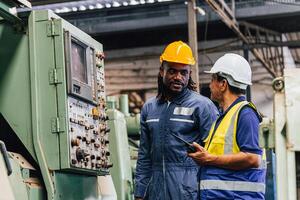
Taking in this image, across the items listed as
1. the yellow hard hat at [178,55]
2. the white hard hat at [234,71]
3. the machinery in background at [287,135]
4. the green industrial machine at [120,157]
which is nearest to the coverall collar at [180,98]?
the yellow hard hat at [178,55]

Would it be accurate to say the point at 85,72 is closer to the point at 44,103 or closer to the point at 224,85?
the point at 44,103

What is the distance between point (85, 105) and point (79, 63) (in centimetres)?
28

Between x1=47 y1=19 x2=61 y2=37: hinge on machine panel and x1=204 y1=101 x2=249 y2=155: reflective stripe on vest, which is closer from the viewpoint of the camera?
x1=204 y1=101 x2=249 y2=155: reflective stripe on vest

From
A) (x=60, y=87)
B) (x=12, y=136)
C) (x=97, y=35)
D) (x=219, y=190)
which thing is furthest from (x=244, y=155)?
(x=97, y=35)

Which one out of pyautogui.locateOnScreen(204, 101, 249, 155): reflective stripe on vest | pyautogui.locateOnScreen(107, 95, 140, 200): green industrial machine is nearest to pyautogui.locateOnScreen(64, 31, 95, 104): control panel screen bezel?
pyautogui.locateOnScreen(204, 101, 249, 155): reflective stripe on vest

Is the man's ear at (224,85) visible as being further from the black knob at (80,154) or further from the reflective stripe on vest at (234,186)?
the black knob at (80,154)

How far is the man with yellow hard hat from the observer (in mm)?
3570

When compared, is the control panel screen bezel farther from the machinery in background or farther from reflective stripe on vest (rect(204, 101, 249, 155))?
the machinery in background

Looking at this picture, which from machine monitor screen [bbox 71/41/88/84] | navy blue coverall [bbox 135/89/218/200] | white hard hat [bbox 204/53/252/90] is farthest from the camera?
machine monitor screen [bbox 71/41/88/84]

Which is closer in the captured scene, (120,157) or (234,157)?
(234,157)

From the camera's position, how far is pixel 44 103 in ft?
12.2

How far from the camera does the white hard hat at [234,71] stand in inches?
123

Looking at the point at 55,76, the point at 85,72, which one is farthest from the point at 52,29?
the point at 85,72

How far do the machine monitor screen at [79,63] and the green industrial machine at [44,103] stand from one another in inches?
0.5
